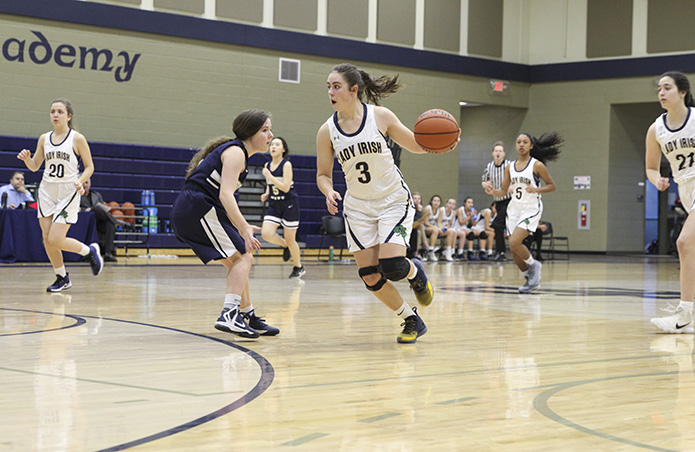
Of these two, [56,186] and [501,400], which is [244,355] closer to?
[501,400]

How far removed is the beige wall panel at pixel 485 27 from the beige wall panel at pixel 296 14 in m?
4.51

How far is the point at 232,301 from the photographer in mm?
4824

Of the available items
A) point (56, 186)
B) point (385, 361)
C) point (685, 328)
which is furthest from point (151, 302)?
point (685, 328)

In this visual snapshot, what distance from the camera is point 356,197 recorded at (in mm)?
4961

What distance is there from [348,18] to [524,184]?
1095cm

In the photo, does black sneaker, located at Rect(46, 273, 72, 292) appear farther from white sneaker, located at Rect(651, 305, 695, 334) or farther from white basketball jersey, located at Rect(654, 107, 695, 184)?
white basketball jersey, located at Rect(654, 107, 695, 184)

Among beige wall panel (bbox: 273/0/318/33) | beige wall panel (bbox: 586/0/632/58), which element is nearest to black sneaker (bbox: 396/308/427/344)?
beige wall panel (bbox: 273/0/318/33)

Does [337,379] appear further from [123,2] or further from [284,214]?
[123,2]

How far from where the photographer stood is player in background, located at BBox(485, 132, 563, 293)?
8.85 m

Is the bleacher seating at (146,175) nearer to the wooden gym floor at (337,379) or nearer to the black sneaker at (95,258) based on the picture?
the black sneaker at (95,258)

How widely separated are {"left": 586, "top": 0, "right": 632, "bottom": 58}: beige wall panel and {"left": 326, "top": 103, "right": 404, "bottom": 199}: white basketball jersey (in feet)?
58.1

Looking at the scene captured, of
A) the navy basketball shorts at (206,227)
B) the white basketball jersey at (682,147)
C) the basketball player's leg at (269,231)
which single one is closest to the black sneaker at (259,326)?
the navy basketball shorts at (206,227)

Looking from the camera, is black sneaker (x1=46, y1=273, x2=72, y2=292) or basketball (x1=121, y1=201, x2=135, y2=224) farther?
basketball (x1=121, y1=201, x2=135, y2=224)

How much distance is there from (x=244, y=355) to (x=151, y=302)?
302 cm
